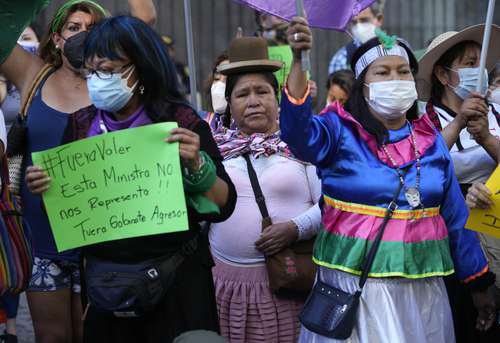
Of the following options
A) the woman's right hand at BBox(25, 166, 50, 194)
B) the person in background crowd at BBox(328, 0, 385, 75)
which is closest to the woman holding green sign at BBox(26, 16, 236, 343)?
the woman's right hand at BBox(25, 166, 50, 194)

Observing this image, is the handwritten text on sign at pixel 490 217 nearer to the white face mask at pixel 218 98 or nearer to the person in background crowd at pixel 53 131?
the person in background crowd at pixel 53 131

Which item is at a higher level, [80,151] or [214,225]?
[80,151]

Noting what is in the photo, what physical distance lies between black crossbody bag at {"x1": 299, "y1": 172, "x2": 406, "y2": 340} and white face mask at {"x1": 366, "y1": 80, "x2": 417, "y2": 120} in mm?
375

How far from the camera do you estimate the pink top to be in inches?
195

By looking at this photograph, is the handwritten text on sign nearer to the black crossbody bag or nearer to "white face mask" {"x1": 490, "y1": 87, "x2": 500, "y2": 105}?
the black crossbody bag

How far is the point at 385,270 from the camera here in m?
4.20

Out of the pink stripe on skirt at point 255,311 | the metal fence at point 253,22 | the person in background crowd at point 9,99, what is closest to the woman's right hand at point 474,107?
the pink stripe on skirt at point 255,311

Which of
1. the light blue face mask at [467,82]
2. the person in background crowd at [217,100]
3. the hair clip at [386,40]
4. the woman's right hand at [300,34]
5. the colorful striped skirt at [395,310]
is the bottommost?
the colorful striped skirt at [395,310]

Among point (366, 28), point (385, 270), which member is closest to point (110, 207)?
point (385, 270)

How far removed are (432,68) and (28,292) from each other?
2.50 meters

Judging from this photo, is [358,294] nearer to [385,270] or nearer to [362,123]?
[385,270]

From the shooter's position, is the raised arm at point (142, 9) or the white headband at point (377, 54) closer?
the white headband at point (377, 54)

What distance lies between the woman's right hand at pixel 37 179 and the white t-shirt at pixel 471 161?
2.34 metres

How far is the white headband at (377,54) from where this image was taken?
4.48 m
